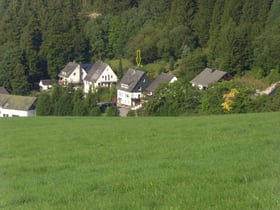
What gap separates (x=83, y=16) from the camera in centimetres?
7400

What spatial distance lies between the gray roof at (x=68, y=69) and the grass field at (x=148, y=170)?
49690mm

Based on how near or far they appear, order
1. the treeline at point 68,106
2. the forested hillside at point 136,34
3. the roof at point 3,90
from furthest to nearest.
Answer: the roof at point 3,90 → the forested hillside at point 136,34 → the treeline at point 68,106

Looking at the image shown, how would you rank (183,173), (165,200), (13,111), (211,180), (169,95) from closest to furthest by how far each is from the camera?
(165,200) → (211,180) → (183,173) → (169,95) → (13,111)

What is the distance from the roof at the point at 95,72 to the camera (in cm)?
6001

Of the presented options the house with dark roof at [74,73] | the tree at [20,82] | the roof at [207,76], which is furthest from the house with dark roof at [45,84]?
the roof at [207,76]

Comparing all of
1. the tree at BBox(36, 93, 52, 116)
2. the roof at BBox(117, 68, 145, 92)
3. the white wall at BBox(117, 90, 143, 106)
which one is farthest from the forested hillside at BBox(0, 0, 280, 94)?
the tree at BBox(36, 93, 52, 116)

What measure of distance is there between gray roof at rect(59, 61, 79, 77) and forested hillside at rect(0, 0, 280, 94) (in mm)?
1774

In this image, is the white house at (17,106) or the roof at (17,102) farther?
the roof at (17,102)

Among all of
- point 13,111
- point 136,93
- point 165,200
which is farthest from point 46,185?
point 136,93

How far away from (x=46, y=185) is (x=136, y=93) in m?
47.2

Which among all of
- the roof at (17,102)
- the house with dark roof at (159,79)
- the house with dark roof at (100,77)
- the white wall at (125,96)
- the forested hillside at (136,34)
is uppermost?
the forested hillside at (136,34)

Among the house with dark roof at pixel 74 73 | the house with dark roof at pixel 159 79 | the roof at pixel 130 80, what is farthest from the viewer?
the house with dark roof at pixel 74 73

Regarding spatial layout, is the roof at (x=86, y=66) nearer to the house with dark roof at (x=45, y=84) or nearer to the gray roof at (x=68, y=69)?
the gray roof at (x=68, y=69)

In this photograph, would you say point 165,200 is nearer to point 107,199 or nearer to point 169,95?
point 107,199
